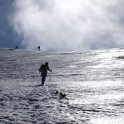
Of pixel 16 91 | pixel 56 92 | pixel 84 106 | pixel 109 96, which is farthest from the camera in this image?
pixel 16 91

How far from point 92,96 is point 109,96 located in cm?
109

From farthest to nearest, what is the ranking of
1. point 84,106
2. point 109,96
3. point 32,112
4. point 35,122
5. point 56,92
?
1. point 56,92
2. point 109,96
3. point 84,106
4. point 32,112
5. point 35,122

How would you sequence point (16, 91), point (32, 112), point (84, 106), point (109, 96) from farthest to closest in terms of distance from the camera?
1. point (16, 91)
2. point (109, 96)
3. point (84, 106)
4. point (32, 112)

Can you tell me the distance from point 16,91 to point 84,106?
7492 millimetres

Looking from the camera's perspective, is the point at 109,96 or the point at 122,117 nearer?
the point at 122,117

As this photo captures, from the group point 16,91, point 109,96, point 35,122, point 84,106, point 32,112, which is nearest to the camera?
point 35,122

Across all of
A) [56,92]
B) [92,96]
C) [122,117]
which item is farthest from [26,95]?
[122,117]

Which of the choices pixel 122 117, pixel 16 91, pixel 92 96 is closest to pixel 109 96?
pixel 92 96

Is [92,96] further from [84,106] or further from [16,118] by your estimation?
[16,118]

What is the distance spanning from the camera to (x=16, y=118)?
1482cm

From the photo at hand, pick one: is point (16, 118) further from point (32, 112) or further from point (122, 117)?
point (122, 117)

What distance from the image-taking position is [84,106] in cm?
1733

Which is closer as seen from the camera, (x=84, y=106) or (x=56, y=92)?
(x=84, y=106)

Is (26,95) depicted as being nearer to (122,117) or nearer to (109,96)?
(109,96)
